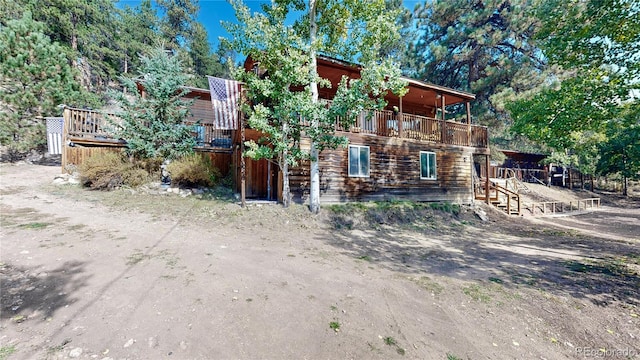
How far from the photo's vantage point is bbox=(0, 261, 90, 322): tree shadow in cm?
353

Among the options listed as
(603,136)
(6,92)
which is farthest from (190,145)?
(603,136)

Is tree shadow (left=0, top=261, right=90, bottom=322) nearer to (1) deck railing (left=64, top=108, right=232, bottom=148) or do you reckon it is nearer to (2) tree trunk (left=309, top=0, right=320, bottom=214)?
(2) tree trunk (left=309, top=0, right=320, bottom=214)

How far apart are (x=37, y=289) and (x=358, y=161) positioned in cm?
1123

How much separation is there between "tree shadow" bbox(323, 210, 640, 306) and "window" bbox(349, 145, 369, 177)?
3.14 m

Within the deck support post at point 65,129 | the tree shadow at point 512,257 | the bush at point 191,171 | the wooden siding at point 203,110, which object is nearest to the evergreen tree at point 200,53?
the wooden siding at point 203,110

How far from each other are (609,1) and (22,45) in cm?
2624

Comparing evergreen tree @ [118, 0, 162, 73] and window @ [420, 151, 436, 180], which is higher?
evergreen tree @ [118, 0, 162, 73]

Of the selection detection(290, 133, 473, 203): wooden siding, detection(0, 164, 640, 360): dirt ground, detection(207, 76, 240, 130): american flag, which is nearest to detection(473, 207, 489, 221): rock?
detection(290, 133, 473, 203): wooden siding

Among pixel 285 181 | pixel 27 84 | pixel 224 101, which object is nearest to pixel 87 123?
pixel 27 84

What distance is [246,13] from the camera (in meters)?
9.66

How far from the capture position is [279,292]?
4535 mm

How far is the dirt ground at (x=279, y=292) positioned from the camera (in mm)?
3238

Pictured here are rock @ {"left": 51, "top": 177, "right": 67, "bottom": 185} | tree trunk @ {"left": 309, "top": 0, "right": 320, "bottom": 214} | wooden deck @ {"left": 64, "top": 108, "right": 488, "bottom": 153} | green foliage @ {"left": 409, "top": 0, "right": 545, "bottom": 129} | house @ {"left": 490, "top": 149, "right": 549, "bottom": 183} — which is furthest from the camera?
house @ {"left": 490, "top": 149, "right": 549, "bottom": 183}

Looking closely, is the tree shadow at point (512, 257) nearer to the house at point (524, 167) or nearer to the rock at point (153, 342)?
the rock at point (153, 342)
